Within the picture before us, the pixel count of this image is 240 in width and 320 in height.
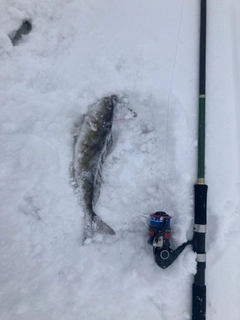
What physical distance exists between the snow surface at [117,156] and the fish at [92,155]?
0.21 feet

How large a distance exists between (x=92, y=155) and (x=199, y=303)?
149 centimetres

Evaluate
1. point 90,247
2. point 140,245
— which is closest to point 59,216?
point 90,247

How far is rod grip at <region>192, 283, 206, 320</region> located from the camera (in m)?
2.17

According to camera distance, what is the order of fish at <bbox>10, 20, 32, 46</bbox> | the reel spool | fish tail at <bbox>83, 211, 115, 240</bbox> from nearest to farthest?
the reel spool
fish tail at <bbox>83, 211, 115, 240</bbox>
fish at <bbox>10, 20, 32, 46</bbox>

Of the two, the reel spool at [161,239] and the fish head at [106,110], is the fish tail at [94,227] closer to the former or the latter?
the reel spool at [161,239]

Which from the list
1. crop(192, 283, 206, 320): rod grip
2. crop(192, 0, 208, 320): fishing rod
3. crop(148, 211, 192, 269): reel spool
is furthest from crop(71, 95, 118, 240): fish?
crop(192, 283, 206, 320): rod grip

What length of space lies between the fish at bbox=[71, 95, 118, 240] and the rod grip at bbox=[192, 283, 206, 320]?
2.69ft

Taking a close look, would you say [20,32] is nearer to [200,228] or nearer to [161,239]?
[161,239]

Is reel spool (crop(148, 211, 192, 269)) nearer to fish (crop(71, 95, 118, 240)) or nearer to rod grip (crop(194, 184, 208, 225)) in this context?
rod grip (crop(194, 184, 208, 225))

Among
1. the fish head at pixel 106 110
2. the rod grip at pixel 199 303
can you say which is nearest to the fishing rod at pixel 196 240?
the rod grip at pixel 199 303

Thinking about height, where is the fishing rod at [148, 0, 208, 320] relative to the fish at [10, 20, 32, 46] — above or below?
below

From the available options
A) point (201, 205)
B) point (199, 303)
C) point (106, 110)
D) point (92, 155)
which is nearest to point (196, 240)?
point (201, 205)

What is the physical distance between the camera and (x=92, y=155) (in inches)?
95.7

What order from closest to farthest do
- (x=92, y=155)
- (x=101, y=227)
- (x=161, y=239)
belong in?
(x=161, y=239)
(x=101, y=227)
(x=92, y=155)
